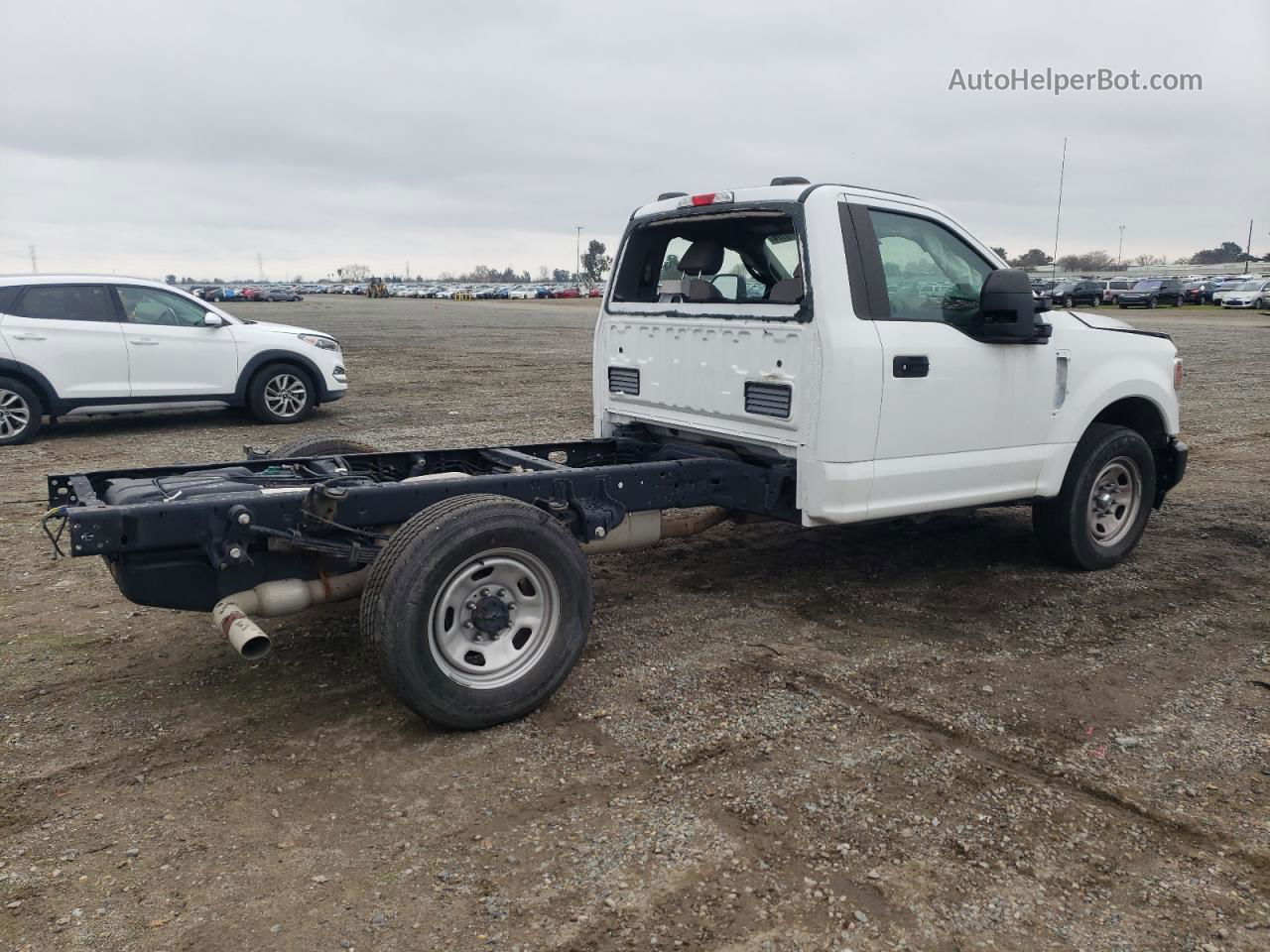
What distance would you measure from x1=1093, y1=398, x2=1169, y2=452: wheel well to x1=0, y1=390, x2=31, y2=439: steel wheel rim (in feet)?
33.5

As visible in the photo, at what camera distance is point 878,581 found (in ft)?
20.1

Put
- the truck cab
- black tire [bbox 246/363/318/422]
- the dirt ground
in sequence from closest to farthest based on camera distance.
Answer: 1. the dirt ground
2. the truck cab
3. black tire [bbox 246/363/318/422]

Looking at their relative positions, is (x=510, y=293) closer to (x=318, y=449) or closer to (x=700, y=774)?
(x=318, y=449)

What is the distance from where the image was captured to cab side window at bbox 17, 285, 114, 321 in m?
11.0

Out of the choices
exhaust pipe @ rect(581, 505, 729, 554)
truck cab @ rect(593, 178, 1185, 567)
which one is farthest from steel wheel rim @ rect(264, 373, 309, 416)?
exhaust pipe @ rect(581, 505, 729, 554)

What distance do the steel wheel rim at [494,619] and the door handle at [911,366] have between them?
2.00 m

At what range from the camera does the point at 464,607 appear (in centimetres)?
412

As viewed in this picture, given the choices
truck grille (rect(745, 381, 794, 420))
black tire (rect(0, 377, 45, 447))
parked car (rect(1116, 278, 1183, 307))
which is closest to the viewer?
truck grille (rect(745, 381, 794, 420))

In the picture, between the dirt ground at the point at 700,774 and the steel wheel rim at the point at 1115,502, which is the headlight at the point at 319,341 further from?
the steel wheel rim at the point at 1115,502

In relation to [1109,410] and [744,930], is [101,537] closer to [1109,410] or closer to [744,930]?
[744,930]

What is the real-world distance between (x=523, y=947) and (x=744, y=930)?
620 millimetres

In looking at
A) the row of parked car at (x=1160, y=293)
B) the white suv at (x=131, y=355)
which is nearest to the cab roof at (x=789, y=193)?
the white suv at (x=131, y=355)

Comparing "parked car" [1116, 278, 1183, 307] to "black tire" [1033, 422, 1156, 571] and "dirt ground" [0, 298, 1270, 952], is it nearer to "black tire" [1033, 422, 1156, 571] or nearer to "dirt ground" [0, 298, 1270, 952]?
"dirt ground" [0, 298, 1270, 952]

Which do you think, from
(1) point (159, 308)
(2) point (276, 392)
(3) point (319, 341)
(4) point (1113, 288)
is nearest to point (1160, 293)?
(4) point (1113, 288)
